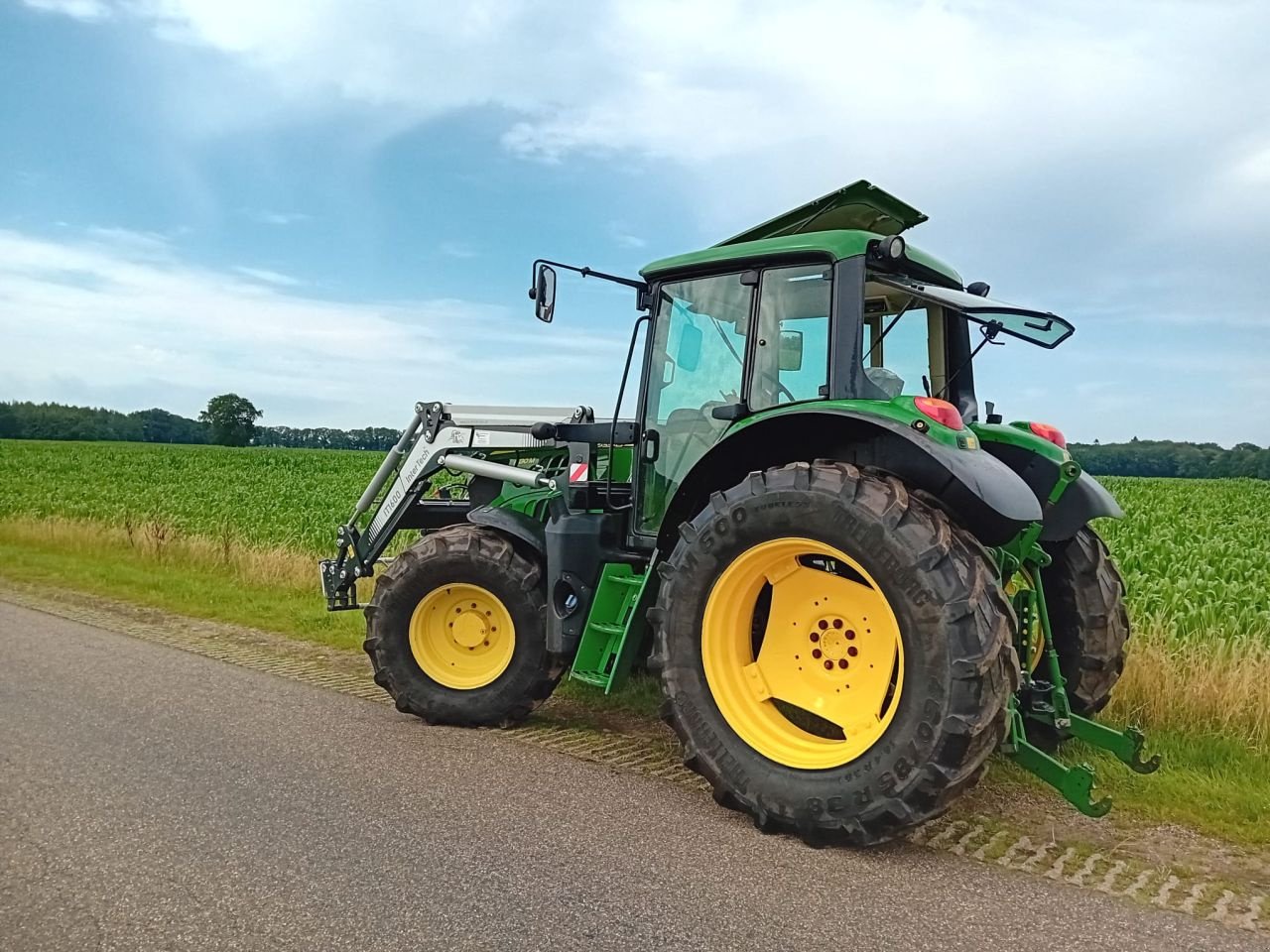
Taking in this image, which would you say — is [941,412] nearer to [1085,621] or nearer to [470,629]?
[1085,621]

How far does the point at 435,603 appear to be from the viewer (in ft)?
18.9

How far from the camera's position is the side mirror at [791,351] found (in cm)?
461

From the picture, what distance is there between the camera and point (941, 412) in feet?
12.8

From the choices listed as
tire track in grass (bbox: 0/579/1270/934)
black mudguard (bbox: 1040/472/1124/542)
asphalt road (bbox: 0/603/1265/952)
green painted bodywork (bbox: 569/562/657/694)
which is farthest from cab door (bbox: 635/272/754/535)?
black mudguard (bbox: 1040/472/1124/542)

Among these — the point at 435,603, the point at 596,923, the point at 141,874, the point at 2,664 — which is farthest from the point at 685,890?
the point at 2,664

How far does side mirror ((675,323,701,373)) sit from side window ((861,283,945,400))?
0.82 metres

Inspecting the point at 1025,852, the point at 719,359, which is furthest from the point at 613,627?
the point at 1025,852

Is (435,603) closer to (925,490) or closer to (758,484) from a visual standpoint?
(758,484)

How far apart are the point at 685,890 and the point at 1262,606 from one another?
7173 millimetres

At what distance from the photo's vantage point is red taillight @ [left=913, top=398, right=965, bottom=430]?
388 centimetres

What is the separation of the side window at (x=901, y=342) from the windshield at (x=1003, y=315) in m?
0.29

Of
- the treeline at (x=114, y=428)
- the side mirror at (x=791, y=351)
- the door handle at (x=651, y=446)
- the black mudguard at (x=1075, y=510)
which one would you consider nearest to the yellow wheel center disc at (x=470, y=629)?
the door handle at (x=651, y=446)

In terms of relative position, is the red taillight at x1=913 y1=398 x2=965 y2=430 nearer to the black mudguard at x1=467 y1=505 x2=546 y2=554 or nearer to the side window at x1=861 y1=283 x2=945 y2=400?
the side window at x1=861 y1=283 x2=945 y2=400

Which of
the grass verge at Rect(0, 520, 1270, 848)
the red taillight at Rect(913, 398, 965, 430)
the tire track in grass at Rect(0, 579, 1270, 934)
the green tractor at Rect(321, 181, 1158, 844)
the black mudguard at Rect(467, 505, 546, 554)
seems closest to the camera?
the tire track in grass at Rect(0, 579, 1270, 934)
